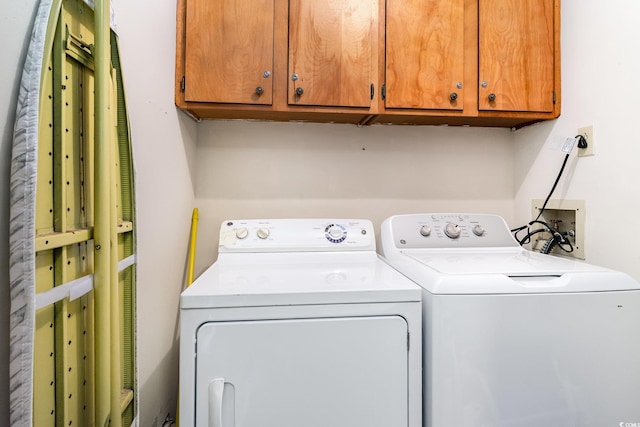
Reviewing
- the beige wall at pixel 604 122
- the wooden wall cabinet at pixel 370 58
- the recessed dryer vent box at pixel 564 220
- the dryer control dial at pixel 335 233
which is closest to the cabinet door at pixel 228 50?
the wooden wall cabinet at pixel 370 58

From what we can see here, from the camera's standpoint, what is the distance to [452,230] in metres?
Result: 1.42

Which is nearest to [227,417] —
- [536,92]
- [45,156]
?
[45,156]

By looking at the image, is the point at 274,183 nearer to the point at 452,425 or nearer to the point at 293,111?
the point at 293,111

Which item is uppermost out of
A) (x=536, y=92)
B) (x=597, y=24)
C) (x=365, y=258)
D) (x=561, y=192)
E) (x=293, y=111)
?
(x=597, y=24)

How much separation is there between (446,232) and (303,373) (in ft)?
3.07

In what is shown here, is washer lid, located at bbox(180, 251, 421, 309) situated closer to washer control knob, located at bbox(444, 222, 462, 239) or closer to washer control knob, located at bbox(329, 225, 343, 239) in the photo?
washer control knob, located at bbox(329, 225, 343, 239)

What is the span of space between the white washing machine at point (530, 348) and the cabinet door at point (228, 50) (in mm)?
1079

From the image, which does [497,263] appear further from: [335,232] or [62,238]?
[62,238]

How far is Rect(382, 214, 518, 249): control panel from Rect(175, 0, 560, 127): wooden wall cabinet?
494mm

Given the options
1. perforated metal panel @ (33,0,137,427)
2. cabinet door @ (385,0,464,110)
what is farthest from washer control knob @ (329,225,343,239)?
perforated metal panel @ (33,0,137,427)

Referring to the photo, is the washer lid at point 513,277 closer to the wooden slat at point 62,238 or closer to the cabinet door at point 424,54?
the cabinet door at point 424,54

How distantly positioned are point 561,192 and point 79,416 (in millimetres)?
1950

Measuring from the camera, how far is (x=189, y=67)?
1.30 m

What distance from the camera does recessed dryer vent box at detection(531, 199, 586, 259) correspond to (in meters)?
1.36
